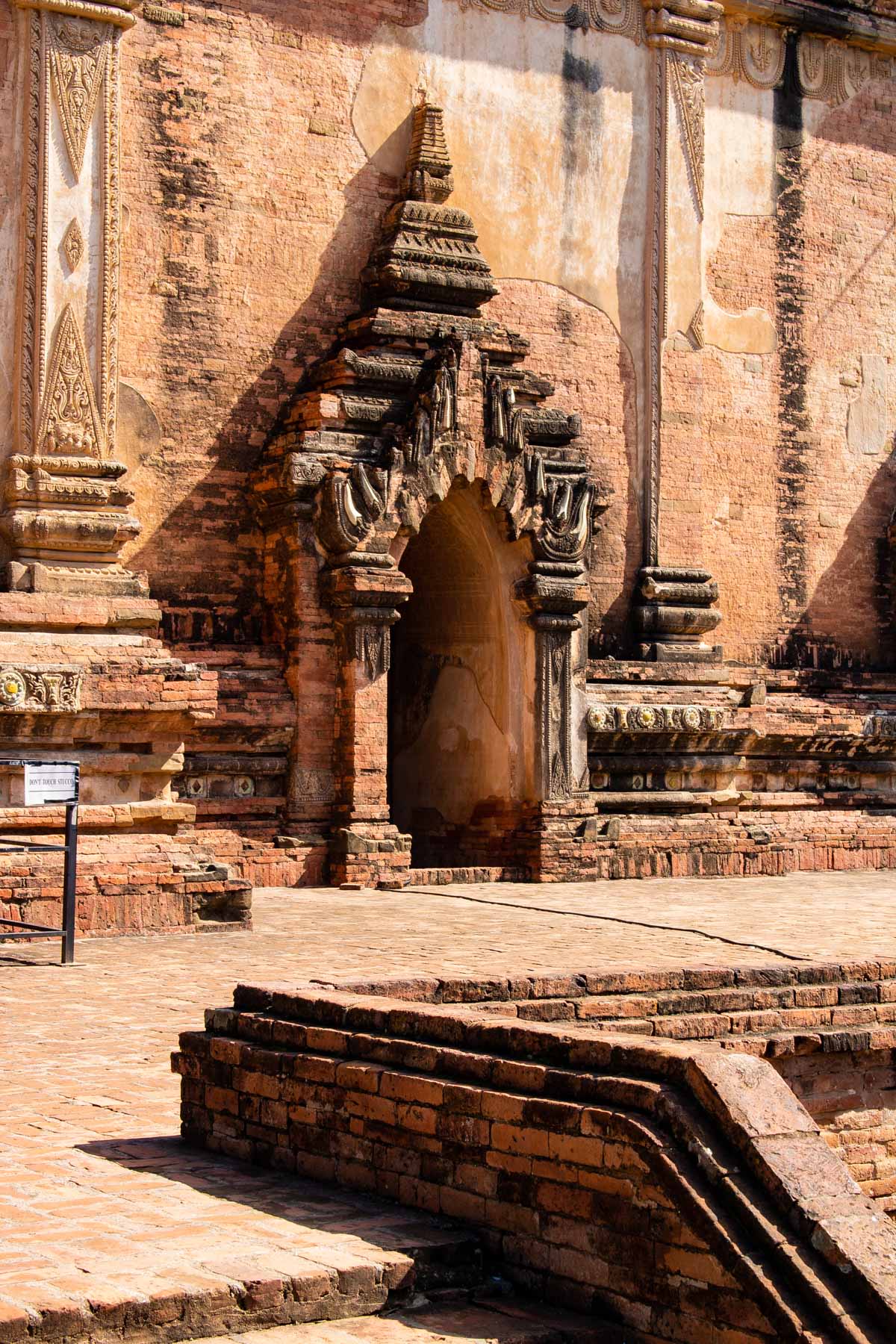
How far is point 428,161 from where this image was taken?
16156mm

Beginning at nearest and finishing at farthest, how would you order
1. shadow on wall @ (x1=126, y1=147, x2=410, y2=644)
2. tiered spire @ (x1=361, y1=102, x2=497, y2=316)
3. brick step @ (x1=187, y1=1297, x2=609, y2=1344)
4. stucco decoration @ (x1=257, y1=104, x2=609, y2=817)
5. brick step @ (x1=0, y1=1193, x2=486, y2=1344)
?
brick step @ (x1=0, y1=1193, x2=486, y2=1344)
brick step @ (x1=187, y1=1297, x2=609, y2=1344)
stucco decoration @ (x1=257, y1=104, x2=609, y2=817)
shadow on wall @ (x1=126, y1=147, x2=410, y2=644)
tiered spire @ (x1=361, y1=102, x2=497, y2=316)

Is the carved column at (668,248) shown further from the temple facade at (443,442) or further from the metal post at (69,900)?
the metal post at (69,900)

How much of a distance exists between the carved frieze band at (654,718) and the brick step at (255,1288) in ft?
35.4

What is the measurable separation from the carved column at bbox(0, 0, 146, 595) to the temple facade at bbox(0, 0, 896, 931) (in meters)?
0.03

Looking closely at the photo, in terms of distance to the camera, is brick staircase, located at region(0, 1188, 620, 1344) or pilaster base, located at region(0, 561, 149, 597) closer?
brick staircase, located at region(0, 1188, 620, 1344)

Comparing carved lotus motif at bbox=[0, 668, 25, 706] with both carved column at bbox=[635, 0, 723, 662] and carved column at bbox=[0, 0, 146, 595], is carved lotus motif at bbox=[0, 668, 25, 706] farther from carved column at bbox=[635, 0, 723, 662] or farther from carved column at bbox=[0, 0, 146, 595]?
carved column at bbox=[635, 0, 723, 662]

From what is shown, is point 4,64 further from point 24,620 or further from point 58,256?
point 24,620

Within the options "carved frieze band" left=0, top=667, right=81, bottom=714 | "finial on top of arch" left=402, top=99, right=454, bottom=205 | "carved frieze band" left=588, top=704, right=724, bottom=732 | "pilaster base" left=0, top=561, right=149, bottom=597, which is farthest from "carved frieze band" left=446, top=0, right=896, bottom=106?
"carved frieze band" left=0, top=667, right=81, bottom=714

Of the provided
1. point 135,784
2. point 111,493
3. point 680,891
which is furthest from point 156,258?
point 680,891

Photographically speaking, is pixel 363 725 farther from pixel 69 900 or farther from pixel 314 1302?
pixel 314 1302

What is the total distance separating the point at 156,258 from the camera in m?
15.0

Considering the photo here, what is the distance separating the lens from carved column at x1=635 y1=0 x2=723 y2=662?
17547mm

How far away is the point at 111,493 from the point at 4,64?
122 inches

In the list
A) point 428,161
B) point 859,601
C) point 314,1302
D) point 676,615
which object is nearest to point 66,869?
point 314,1302
